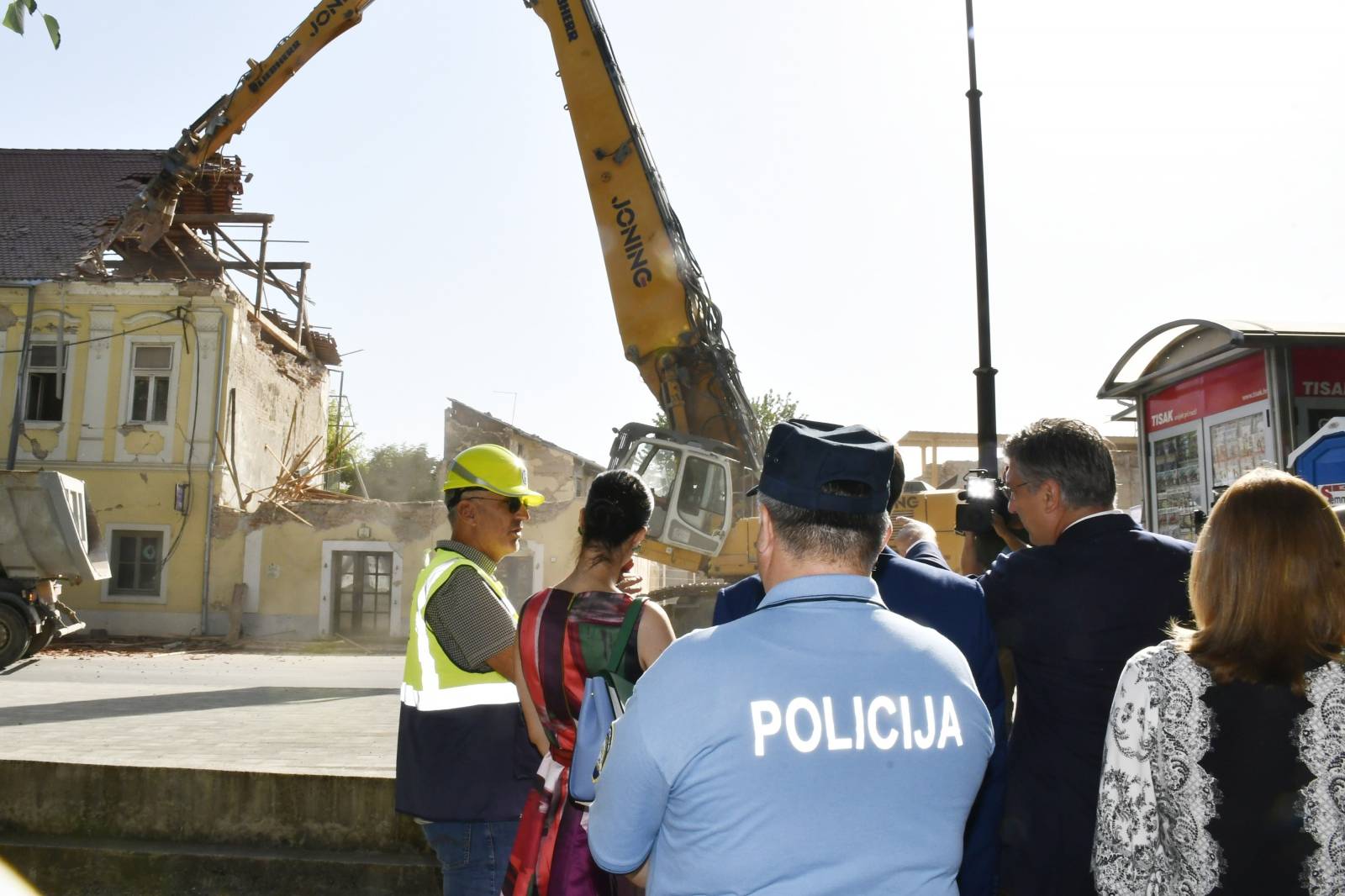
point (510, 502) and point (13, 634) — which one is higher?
point (510, 502)

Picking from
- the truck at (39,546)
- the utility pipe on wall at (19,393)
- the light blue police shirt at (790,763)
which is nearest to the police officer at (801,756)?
the light blue police shirt at (790,763)

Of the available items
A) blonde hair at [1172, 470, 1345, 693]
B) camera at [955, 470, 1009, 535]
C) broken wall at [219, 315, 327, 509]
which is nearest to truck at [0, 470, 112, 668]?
broken wall at [219, 315, 327, 509]

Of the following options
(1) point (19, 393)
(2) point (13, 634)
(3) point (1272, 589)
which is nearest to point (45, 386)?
(1) point (19, 393)

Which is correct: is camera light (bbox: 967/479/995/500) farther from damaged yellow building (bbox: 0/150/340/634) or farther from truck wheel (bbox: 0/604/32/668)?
damaged yellow building (bbox: 0/150/340/634)

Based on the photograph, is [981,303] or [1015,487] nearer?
[1015,487]

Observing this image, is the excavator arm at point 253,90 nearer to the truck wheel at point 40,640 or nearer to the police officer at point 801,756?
the truck wheel at point 40,640

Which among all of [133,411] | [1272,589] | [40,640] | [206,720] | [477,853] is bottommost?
[40,640]

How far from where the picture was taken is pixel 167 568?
2209 centimetres

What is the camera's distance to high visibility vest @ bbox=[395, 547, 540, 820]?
2.75 meters

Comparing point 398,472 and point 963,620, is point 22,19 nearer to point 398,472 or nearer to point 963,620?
point 963,620

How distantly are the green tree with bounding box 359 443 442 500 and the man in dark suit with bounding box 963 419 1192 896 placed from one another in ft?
157

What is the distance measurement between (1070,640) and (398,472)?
6124 centimetres

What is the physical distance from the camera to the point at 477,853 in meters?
2.76

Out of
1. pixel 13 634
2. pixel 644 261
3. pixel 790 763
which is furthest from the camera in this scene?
pixel 13 634
